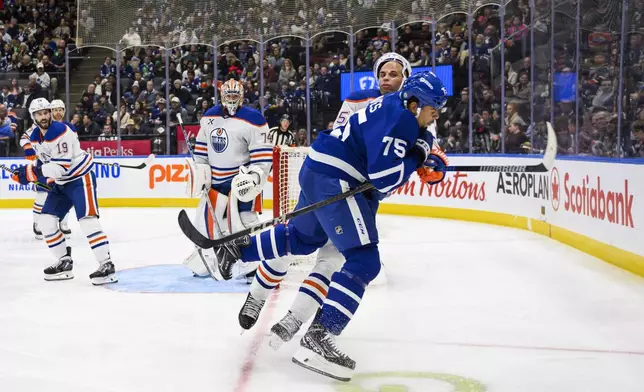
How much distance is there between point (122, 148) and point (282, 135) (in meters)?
2.65

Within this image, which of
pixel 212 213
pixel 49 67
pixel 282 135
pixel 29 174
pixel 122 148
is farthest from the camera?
pixel 49 67

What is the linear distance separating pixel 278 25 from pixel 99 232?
19.0ft

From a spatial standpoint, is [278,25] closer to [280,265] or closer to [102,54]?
[102,54]

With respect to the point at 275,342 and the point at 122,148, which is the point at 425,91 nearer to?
the point at 275,342

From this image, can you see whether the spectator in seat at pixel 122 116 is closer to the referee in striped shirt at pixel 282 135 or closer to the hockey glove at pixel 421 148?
the referee in striped shirt at pixel 282 135

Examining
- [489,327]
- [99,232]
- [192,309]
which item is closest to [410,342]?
[489,327]

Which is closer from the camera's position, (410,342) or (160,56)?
(410,342)

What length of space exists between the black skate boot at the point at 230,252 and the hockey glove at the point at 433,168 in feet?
2.35

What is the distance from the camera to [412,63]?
9336 millimetres

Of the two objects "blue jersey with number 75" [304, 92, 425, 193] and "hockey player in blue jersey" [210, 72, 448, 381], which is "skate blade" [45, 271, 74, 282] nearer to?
"hockey player in blue jersey" [210, 72, 448, 381]

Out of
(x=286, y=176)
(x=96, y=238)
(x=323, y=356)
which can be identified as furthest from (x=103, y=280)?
(x=323, y=356)

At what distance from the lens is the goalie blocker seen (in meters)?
4.56

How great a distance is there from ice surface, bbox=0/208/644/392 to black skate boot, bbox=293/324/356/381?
0.17 feet

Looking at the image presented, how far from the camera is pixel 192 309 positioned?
3.71 metres
